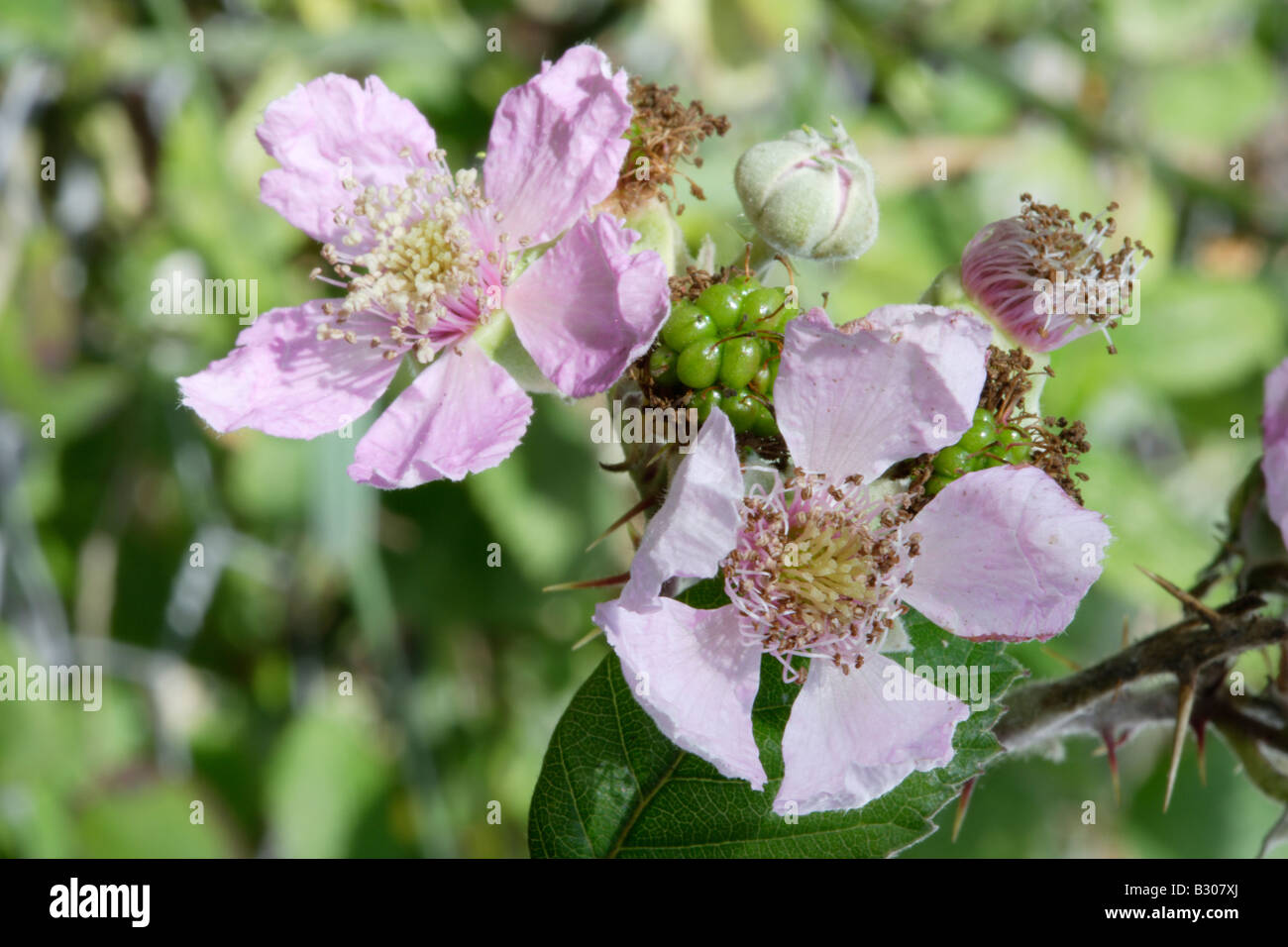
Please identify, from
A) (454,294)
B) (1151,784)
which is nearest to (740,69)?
(454,294)

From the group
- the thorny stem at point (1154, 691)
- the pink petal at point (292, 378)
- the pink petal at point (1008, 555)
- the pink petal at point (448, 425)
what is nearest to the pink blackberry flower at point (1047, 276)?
the pink petal at point (1008, 555)

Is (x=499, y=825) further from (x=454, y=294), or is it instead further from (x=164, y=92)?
(x=164, y=92)

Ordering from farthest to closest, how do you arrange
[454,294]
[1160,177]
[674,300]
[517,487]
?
[1160,177], [517,487], [454,294], [674,300]

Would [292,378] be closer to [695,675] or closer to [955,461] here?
[695,675]

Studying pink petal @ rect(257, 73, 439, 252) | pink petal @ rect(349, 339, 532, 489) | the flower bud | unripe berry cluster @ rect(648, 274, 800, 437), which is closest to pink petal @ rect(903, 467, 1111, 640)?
unripe berry cluster @ rect(648, 274, 800, 437)

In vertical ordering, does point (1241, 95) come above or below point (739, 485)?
above

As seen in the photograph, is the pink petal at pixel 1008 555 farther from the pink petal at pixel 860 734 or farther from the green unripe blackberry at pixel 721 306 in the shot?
the green unripe blackberry at pixel 721 306
